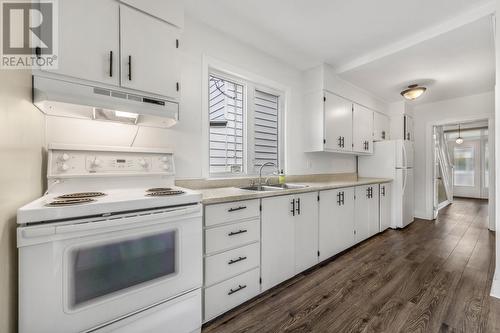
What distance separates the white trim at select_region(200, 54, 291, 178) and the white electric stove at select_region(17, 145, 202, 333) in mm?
728

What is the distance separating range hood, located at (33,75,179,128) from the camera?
1.18 meters

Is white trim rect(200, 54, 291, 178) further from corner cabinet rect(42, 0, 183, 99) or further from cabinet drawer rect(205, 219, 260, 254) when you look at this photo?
cabinet drawer rect(205, 219, 260, 254)

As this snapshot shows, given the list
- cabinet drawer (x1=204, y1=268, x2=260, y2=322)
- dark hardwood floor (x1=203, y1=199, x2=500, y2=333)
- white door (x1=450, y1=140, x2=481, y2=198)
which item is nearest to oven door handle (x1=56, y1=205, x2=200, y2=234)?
cabinet drawer (x1=204, y1=268, x2=260, y2=322)

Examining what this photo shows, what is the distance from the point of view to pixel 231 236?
5.42 feet

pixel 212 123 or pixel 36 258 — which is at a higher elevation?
pixel 212 123

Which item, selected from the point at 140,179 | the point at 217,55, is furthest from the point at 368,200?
the point at 140,179

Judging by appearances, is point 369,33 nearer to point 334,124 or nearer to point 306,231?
point 334,124

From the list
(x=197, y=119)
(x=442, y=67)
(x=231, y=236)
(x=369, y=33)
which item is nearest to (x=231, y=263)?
(x=231, y=236)

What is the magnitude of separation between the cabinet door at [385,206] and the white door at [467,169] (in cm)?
564

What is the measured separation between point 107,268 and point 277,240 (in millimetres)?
1313

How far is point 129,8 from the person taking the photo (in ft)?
4.67

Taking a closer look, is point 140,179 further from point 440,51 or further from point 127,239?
point 440,51

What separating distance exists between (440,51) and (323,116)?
1433mm

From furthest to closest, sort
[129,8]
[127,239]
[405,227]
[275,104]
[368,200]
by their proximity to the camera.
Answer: [405,227] < [368,200] < [275,104] < [129,8] < [127,239]
